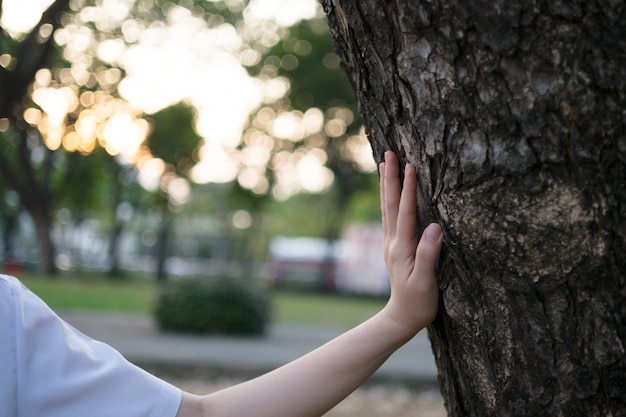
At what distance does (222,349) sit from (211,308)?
227cm

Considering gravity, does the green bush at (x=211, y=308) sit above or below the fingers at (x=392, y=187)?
above

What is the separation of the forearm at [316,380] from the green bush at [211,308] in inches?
436

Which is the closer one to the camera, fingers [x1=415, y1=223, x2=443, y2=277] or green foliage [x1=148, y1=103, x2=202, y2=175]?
fingers [x1=415, y1=223, x2=443, y2=277]

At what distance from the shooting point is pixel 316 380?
1596 millimetres

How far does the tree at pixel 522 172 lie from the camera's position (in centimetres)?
135

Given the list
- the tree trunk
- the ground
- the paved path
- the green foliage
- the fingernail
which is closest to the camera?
the fingernail

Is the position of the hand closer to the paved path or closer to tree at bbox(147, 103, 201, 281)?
the paved path

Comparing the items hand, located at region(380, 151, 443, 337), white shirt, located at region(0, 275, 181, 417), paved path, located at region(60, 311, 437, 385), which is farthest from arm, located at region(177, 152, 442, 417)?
paved path, located at region(60, 311, 437, 385)

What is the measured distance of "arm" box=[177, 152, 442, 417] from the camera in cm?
158

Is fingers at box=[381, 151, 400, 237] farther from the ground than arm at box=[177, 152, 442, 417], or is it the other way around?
fingers at box=[381, 151, 400, 237]

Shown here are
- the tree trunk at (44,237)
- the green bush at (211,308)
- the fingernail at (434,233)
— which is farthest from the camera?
the tree trunk at (44,237)

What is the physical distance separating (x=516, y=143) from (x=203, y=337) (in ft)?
36.2

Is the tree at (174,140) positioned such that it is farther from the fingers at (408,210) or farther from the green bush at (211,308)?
the fingers at (408,210)

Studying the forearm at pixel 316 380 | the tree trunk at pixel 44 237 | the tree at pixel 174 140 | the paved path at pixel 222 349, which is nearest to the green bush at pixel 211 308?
the paved path at pixel 222 349
